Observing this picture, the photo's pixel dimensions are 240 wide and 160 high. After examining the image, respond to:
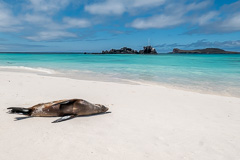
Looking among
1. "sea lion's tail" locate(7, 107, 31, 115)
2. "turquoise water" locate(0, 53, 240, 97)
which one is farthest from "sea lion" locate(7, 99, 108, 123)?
"turquoise water" locate(0, 53, 240, 97)

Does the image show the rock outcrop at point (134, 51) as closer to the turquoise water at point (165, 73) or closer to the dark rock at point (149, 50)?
the dark rock at point (149, 50)

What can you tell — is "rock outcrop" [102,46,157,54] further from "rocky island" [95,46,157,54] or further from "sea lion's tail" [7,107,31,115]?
"sea lion's tail" [7,107,31,115]

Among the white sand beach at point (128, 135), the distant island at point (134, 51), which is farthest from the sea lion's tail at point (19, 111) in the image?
the distant island at point (134, 51)

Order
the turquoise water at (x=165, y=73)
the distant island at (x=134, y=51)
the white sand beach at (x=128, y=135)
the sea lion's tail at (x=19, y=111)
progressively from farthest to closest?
the distant island at (x=134, y=51)
the turquoise water at (x=165, y=73)
the sea lion's tail at (x=19, y=111)
the white sand beach at (x=128, y=135)

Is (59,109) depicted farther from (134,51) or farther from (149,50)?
(134,51)

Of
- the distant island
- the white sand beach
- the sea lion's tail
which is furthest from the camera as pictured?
the distant island

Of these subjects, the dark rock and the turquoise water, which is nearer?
the turquoise water

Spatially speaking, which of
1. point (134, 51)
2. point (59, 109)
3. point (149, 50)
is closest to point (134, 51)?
point (134, 51)

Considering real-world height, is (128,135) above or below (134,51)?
below

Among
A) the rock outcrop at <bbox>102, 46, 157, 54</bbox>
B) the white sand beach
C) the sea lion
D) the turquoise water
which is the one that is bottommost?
the turquoise water

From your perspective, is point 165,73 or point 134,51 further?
point 134,51

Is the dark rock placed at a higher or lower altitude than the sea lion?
higher

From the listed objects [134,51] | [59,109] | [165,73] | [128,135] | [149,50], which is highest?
[149,50]

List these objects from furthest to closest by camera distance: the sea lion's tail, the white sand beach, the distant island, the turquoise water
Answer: the distant island, the turquoise water, the sea lion's tail, the white sand beach
